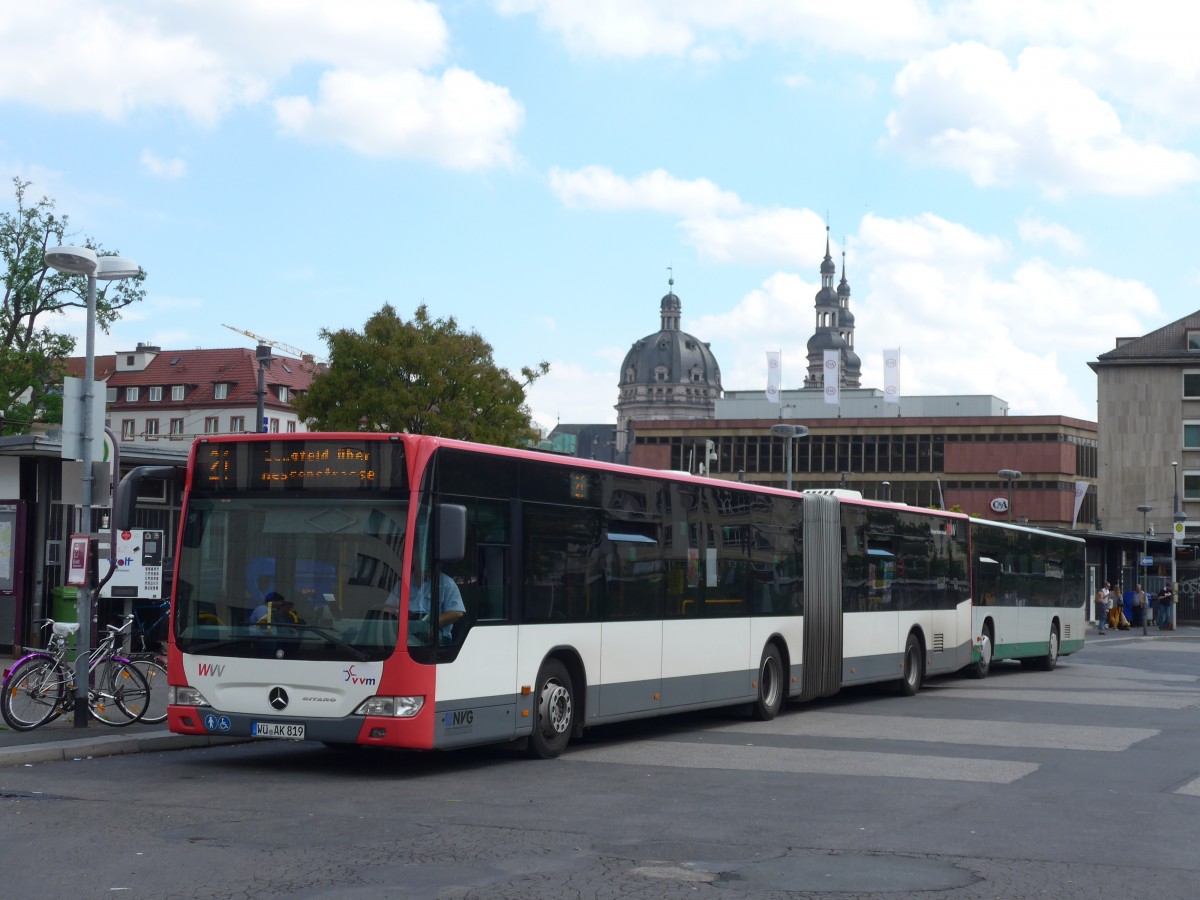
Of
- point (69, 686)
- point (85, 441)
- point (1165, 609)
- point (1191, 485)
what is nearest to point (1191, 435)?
point (1191, 485)

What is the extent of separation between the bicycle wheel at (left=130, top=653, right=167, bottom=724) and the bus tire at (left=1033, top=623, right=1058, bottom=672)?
22.0m

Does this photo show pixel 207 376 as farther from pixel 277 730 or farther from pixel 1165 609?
pixel 277 730

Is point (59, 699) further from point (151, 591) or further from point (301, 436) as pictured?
point (151, 591)

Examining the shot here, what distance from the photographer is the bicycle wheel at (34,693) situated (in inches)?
585

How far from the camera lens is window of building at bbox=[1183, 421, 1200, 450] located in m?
98.4

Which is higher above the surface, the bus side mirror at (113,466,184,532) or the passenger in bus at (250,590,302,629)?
the bus side mirror at (113,466,184,532)

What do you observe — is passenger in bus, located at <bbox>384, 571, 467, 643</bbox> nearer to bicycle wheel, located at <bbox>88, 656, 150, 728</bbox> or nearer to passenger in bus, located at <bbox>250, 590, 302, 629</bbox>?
passenger in bus, located at <bbox>250, 590, 302, 629</bbox>

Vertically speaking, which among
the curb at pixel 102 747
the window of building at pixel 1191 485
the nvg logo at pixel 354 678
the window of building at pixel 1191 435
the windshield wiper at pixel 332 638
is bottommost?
the curb at pixel 102 747

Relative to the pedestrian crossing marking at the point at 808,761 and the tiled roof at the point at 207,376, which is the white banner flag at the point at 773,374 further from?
the pedestrian crossing marking at the point at 808,761

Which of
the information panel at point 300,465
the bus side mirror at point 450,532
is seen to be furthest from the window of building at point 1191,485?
the information panel at point 300,465

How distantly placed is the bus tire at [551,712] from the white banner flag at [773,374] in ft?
339

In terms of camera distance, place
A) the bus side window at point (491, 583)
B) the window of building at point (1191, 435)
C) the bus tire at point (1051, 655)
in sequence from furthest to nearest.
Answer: the window of building at point (1191, 435) → the bus tire at point (1051, 655) → the bus side window at point (491, 583)

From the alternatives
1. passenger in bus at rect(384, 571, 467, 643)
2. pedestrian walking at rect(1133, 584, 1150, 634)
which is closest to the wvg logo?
passenger in bus at rect(384, 571, 467, 643)

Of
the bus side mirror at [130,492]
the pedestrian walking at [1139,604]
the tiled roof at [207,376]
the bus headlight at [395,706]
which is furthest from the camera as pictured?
the tiled roof at [207,376]
